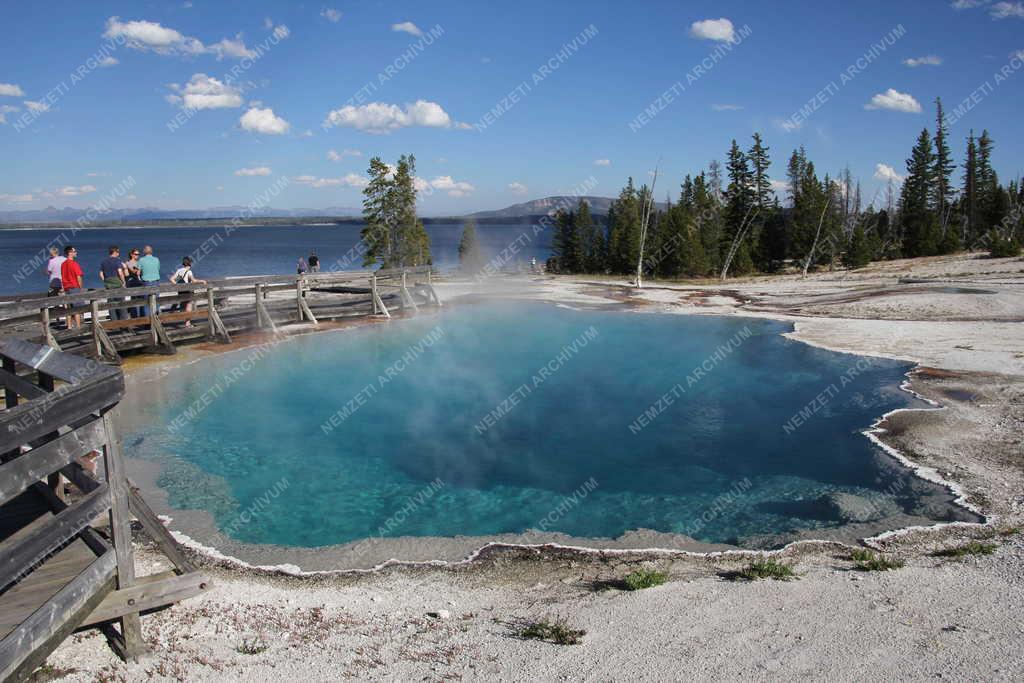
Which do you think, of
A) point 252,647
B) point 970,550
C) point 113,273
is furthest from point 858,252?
point 252,647

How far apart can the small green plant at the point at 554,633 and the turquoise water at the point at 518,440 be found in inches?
130

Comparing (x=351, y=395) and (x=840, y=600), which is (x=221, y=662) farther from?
(x=351, y=395)

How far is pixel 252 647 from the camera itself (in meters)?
5.64

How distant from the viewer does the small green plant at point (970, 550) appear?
7.48m

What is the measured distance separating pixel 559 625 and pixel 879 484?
7121mm

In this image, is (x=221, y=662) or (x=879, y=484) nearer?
(x=221, y=662)

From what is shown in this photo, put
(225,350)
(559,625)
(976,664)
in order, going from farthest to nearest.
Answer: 1. (225,350)
2. (559,625)
3. (976,664)

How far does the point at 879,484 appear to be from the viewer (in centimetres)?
1064

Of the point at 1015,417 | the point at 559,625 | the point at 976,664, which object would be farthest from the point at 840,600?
the point at 1015,417

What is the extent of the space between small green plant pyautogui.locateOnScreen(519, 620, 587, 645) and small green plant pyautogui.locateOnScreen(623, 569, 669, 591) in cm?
118

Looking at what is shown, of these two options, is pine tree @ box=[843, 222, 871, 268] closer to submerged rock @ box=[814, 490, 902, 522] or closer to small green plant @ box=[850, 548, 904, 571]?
submerged rock @ box=[814, 490, 902, 522]

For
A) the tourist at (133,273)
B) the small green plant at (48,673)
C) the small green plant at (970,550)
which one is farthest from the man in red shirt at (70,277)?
the small green plant at (970,550)

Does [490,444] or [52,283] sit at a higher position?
[52,283]

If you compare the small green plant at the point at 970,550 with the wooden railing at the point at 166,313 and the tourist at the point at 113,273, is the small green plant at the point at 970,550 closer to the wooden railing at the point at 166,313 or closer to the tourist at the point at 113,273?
the wooden railing at the point at 166,313
